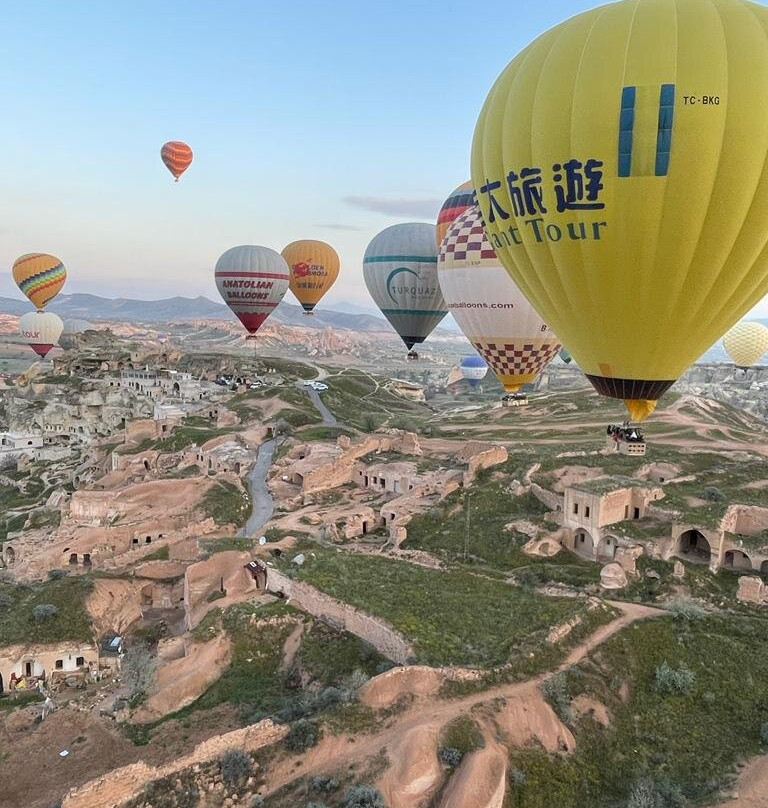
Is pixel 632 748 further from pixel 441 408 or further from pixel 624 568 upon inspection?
pixel 441 408

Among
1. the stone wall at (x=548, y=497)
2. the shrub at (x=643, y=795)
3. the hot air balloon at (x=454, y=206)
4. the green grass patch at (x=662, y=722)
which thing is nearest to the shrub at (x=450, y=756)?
the green grass patch at (x=662, y=722)

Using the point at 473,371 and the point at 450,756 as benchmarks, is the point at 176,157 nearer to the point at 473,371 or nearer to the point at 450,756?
the point at 473,371

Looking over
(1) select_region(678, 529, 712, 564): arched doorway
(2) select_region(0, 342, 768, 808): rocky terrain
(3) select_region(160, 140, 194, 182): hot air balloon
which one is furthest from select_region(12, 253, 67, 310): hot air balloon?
(1) select_region(678, 529, 712, 564): arched doorway

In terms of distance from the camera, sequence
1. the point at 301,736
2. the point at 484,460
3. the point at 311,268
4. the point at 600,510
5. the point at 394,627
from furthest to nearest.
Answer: the point at 311,268
the point at 484,460
the point at 600,510
the point at 394,627
the point at 301,736

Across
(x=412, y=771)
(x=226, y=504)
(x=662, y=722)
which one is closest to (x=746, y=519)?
(x=662, y=722)

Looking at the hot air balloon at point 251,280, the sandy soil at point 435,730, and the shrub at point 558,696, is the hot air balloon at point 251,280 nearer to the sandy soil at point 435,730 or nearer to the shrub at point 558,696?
the sandy soil at point 435,730

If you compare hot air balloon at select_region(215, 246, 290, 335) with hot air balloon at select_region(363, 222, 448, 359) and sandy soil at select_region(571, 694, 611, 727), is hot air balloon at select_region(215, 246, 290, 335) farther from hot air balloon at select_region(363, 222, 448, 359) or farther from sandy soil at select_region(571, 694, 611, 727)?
sandy soil at select_region(571, 694, 611, 727)
